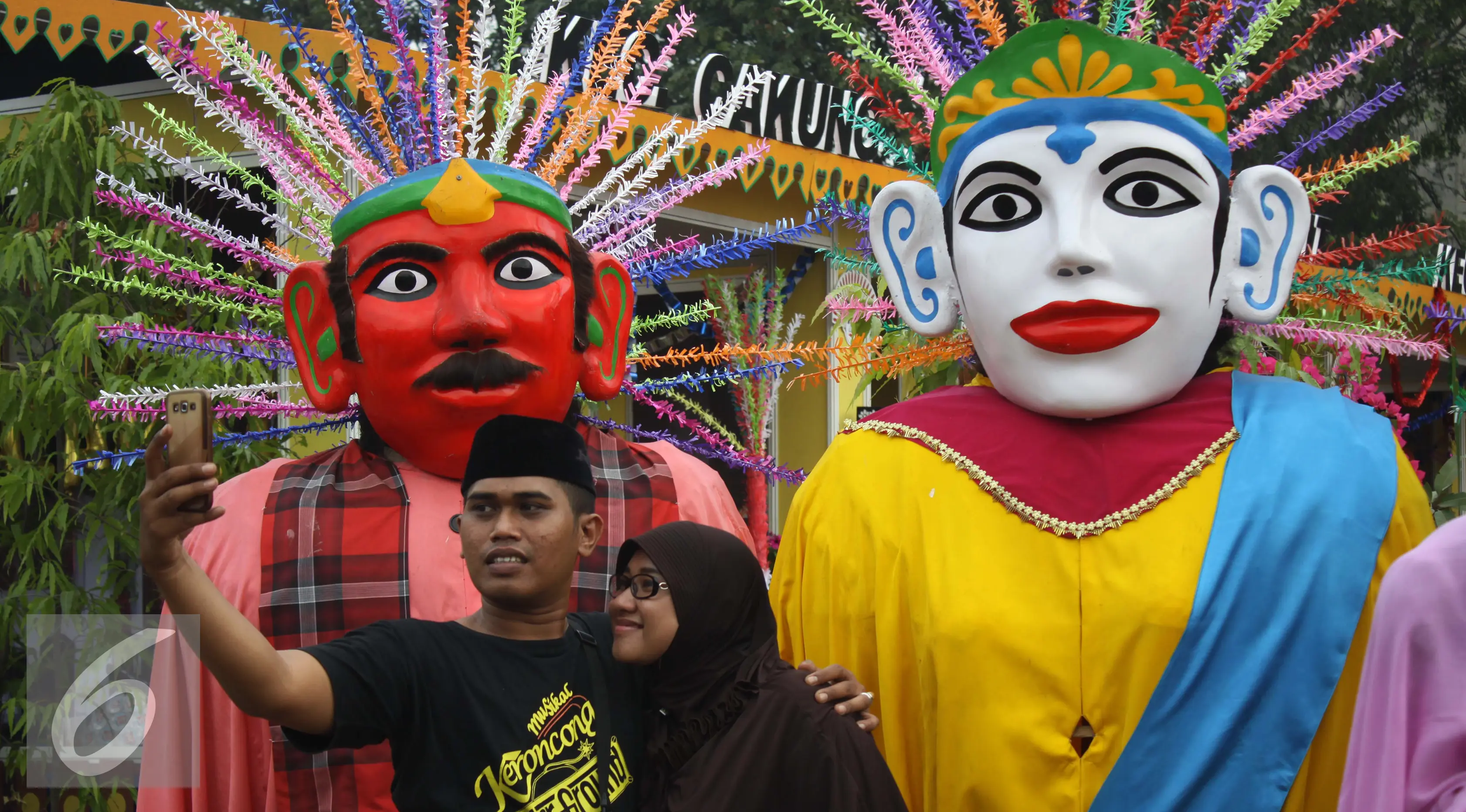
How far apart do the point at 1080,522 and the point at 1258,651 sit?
1.19 ft

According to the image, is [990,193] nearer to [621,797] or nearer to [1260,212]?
[1260,212]

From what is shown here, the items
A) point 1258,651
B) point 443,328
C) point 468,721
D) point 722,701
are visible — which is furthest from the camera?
point 443,328

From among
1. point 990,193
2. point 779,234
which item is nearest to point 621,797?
point 990,193

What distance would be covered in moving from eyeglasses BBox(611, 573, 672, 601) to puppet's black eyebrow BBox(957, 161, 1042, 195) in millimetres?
987

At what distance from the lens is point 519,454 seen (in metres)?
2.35

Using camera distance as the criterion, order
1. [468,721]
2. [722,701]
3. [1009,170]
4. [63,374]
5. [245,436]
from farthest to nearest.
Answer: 1. [63,374]
2. [245,436]
3. [1009,170]
4. [722,701]
5. [468,721]

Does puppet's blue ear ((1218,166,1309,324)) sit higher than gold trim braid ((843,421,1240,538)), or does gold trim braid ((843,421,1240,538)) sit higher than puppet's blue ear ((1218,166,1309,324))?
puppet's blue ear ((1218,166,1309,324))

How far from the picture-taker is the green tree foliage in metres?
4.22

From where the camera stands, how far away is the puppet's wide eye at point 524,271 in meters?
2.96

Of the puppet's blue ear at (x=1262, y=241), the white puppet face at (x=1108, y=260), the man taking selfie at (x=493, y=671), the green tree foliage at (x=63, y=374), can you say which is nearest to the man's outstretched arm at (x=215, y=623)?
the man taking selfie at (x=493, y=671)

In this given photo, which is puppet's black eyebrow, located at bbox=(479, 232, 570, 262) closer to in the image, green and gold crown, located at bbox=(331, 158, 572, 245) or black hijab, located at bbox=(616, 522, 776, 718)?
green and gold crown, located at bbox=(331, 158, 572, 245)

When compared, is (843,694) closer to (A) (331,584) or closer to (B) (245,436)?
(A) (331,584)

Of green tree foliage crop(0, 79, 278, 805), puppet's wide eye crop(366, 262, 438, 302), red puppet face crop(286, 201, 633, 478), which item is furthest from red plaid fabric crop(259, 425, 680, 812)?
green tree foliage crop(0, 79, 278, 805)

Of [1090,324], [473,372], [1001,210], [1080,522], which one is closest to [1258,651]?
[1080,522]
